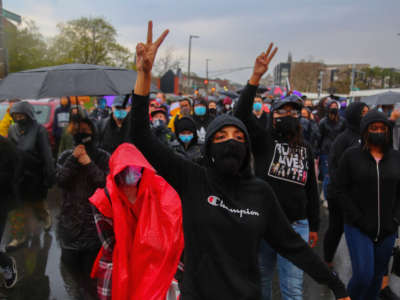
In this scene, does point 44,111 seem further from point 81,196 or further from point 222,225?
point 222,225

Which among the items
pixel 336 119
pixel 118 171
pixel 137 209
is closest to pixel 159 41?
pixel 118 171

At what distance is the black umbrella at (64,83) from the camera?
3316 millimetres

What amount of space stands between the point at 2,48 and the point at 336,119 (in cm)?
584

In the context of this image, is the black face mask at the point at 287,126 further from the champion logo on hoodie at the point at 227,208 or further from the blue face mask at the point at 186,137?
the blue face mask at the point at 186,137

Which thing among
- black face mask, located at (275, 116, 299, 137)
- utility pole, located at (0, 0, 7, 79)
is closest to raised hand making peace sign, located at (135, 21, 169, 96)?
black face mask, located at (275, 116, 299, 137)

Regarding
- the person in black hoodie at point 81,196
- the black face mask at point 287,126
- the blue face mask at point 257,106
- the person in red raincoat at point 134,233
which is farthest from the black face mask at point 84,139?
the blue face mask at point 257,106

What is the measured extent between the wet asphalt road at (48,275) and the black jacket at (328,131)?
1.98 m

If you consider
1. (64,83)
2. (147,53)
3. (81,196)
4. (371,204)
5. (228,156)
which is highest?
(147,53)

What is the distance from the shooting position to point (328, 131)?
711 cm

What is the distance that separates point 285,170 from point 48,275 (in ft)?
10.2

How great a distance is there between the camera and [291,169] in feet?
9.96

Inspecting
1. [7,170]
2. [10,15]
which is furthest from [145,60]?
[10,15]

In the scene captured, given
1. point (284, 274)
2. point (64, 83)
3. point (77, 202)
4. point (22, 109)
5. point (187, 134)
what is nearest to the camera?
point (284, 274)

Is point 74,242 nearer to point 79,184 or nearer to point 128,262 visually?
point 79,184
